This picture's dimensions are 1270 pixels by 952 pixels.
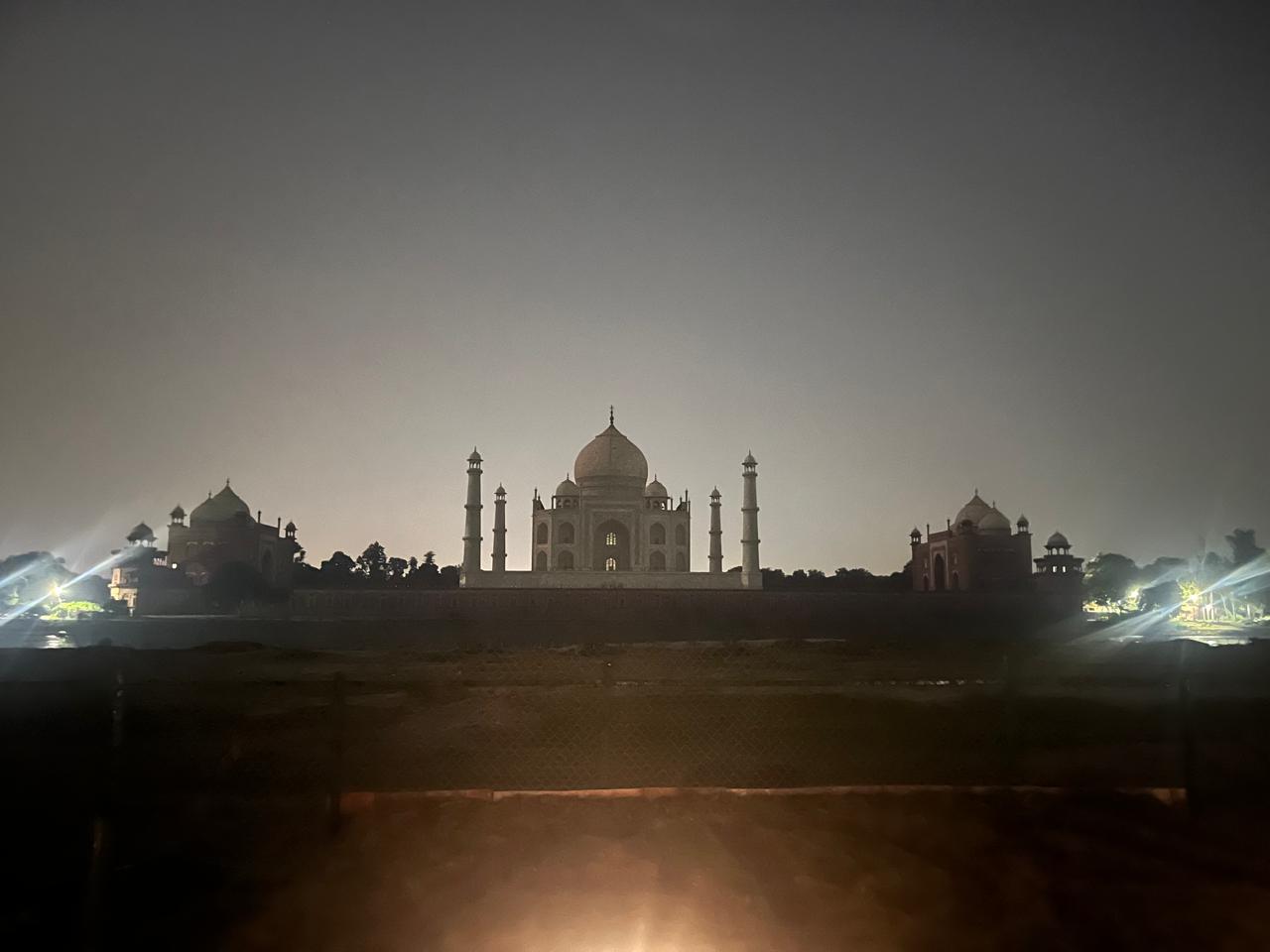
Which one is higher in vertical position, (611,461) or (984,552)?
(611,461)

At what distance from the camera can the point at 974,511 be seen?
138 ft

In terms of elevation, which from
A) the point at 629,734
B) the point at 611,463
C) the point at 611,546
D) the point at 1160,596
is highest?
the point at 611,463

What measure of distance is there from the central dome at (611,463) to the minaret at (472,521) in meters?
5.95

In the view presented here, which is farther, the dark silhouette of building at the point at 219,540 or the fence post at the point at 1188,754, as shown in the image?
the dark silhouette of building at the point at 219,540

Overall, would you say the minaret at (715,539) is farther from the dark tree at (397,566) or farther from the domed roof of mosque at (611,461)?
the dark tree at (397,566)

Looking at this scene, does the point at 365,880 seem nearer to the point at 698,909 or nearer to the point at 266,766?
the point at 698,909

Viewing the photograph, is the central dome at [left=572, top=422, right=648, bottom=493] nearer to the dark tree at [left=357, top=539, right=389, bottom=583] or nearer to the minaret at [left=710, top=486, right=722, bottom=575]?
the minaret at [left=710, top=486, right=722, bottom=575]

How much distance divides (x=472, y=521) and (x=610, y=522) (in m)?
6.77

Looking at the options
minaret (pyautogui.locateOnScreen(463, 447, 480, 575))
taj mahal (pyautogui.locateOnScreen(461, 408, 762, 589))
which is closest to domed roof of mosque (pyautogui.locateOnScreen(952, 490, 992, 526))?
taj mahal (pyautogui.locateOnScreen(461, 408, 762, 589))

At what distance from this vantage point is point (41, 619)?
3125 centimetres

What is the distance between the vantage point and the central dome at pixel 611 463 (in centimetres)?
4116

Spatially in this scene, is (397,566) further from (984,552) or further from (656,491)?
(984,552)

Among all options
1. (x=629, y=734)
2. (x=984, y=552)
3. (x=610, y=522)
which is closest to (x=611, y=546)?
(x=610, y=522)

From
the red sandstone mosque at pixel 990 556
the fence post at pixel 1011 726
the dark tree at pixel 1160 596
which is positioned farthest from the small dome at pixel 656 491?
the fence post at pixel 1011 726
